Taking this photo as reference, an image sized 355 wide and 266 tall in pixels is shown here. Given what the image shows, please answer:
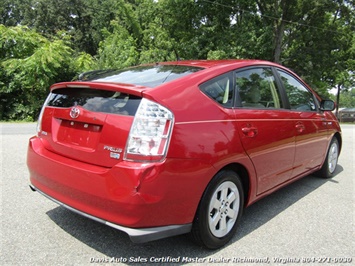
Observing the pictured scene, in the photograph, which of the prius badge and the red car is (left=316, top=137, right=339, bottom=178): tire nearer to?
the red car

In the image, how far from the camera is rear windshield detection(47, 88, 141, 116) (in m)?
2.33

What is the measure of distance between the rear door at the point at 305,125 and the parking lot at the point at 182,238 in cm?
53

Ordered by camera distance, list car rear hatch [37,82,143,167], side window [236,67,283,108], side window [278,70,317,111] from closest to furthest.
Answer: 1. car rear hatch [37,82,143,167]
2. side window [236,67,283,108]
3. side window [278,70,317,111]

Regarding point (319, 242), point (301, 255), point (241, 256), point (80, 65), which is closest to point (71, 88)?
point (241, 256)

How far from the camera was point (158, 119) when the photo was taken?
2.23 meters

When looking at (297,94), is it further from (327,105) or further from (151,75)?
(151,75)

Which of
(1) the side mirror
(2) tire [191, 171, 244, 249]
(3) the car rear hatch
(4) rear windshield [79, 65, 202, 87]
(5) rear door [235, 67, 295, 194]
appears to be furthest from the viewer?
(1) the side mirror

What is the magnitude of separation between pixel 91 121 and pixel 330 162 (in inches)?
158

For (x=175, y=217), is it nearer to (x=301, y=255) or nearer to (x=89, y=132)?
(x=89, y=132)

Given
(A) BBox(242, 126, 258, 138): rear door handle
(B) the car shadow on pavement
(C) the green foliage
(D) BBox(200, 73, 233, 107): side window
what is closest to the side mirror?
(B) the car shadow on pavement

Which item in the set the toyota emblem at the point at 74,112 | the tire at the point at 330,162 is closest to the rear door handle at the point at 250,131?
the toyota emblem at the point at 74,112

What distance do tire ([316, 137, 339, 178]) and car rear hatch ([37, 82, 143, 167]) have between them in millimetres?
3642

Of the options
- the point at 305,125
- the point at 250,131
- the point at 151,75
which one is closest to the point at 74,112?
the point at 151,75

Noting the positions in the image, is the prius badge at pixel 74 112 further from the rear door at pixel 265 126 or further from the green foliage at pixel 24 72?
the green foliage at pixel 24 72
